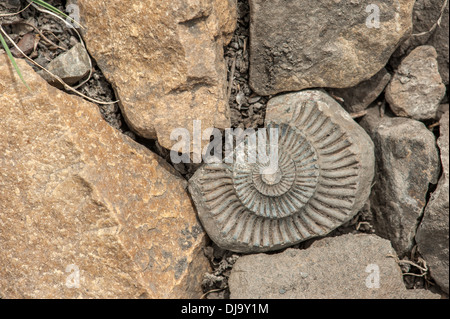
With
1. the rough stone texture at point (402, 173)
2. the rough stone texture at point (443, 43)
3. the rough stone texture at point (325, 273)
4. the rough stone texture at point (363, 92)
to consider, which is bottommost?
the rough stone texture at point (325, 273)

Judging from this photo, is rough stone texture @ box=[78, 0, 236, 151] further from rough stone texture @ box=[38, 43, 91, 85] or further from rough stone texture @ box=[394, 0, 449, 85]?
rough stone texture @ box=[394, 0, 449, 85]

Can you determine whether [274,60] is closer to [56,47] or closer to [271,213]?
[271,213]

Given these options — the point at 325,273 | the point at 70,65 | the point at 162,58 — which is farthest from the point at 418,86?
the point at 70,65

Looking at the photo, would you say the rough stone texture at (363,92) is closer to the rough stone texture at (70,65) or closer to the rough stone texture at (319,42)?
the rough stone texture at (319,42)

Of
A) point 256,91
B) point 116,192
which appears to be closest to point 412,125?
point 256,91

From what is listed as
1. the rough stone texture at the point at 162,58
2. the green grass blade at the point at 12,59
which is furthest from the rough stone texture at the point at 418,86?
the green grass blade at the point at 12,59

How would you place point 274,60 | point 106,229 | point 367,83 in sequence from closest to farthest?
point 106,229
point 274,60
point 367,83

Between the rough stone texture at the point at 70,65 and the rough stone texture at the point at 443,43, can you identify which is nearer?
the rough stone texture at the point at 70,65
